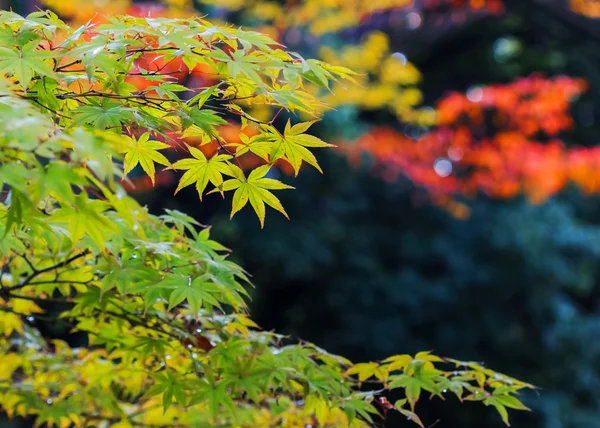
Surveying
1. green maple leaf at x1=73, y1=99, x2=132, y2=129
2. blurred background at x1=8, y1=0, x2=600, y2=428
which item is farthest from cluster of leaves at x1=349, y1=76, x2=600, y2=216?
green maple leaf at x1=73, y1=99, x2=132, y2=129

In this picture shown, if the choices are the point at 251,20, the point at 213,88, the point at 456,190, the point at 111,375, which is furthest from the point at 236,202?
the point at 456,190

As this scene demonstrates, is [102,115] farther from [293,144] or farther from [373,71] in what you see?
[373,71]

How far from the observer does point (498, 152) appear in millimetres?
6711

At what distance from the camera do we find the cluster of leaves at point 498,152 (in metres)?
6.25

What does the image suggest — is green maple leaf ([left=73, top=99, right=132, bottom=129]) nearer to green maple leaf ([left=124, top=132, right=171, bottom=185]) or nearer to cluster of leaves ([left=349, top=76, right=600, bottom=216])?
green maple leaf ([left=124, top=132, right=171, bottom=185])

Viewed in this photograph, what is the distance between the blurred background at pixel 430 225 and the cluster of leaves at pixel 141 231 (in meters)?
3.82

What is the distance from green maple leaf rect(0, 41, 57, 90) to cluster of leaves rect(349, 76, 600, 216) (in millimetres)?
5319

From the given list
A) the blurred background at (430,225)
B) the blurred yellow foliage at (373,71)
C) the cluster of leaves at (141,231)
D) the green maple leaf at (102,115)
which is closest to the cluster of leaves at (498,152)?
the blurred background at (430,225)

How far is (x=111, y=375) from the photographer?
1799mm

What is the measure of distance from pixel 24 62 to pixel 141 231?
0.32 meters

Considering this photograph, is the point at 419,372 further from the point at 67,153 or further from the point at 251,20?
the point at 251,20

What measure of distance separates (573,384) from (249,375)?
→ 235 inches

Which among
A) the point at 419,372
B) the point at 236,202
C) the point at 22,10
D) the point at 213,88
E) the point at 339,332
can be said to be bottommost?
the point at 339,332

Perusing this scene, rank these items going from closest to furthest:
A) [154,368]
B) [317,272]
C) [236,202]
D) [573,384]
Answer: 1. [236,202]
2. [154,368]
3. [317,272]
4. [573,384]
